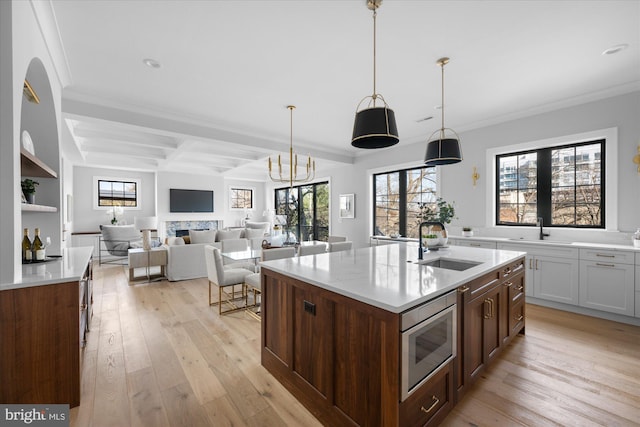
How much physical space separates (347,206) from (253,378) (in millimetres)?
5040

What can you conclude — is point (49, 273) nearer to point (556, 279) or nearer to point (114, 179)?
point (556, 279)

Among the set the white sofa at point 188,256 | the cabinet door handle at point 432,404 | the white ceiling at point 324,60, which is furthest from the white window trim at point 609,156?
the white sofa at point 188,256

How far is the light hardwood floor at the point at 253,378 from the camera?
1.72 metres

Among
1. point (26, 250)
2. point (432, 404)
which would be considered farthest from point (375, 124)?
point (26, 250)

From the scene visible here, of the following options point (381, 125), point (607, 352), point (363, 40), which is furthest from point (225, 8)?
point (607, 352)

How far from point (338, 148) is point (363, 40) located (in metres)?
3.81

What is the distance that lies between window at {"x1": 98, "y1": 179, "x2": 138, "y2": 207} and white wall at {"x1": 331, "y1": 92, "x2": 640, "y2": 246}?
613cm

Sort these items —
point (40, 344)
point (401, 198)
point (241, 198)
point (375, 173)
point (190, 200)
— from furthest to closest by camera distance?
point (241, 198), point (190, 200), point (375, 173), point (401, 198), point (40, 344)

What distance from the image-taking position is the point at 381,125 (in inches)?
71.3

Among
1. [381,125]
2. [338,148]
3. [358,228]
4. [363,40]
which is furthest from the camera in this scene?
[358,228]

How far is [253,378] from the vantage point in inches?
83.0

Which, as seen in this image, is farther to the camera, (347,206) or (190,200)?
(190,200)

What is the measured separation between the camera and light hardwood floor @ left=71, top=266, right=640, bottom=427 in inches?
67.6

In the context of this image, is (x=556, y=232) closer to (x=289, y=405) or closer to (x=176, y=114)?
(x=289, y=405)
